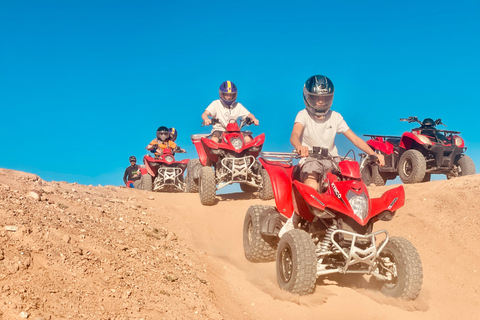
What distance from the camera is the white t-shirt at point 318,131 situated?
19.6 feet

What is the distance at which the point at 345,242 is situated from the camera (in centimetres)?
475

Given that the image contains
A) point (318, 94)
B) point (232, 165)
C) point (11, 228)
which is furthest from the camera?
point (232, 165)

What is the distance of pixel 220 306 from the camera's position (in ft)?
14.6

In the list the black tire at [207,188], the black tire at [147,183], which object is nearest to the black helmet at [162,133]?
the black tire at [147,183]

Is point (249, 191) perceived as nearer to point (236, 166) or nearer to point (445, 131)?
point (236, 166)

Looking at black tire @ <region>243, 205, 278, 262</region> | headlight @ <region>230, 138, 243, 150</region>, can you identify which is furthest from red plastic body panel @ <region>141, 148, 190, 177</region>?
black tire @ <region>243, 205, 278, 262</region>

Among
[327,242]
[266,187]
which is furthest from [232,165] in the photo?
[327,242]

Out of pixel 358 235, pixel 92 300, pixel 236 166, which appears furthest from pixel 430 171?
pixel 92 300

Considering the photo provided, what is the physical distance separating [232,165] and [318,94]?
4.28 metres

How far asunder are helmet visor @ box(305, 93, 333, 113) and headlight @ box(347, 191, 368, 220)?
1519 millimetres

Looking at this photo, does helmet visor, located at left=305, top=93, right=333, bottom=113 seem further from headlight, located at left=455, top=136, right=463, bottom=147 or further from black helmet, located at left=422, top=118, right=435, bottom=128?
headlight, located at left=455, top=136, right=463, bottom=147

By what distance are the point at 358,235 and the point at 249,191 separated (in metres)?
6.51

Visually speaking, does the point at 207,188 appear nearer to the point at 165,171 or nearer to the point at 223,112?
the point at 223,112

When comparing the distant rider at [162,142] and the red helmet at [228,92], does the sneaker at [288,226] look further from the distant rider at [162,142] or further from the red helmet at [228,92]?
the distant rider at [162,142]
